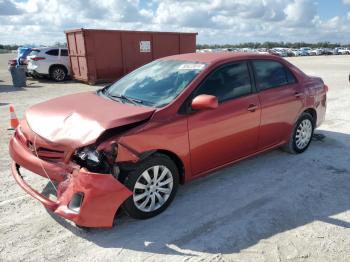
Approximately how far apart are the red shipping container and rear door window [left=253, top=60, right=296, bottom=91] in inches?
449

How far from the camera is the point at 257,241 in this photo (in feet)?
10.8

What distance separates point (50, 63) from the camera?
17.0 metres

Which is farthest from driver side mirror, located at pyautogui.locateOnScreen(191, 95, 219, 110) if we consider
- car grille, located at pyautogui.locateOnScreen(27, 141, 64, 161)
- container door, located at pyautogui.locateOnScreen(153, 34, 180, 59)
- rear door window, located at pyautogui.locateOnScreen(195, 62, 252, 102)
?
container door, located at pyautogui.locateOnScreen(153, 34, 180, 59)

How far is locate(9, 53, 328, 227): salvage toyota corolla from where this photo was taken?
3242 mm

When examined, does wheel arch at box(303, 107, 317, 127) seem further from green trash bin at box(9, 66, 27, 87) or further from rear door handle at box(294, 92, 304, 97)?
green trash bin at box(9, 66, 27, 87)

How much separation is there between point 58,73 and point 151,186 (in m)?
15.0

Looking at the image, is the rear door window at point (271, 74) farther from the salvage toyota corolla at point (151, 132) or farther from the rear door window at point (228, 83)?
the rear door window at point (228, 83)

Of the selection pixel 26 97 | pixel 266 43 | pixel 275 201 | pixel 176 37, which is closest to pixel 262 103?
pixel 275 201

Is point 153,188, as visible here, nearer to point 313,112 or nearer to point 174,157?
point 174,157

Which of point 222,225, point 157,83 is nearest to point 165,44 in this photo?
point 157,83

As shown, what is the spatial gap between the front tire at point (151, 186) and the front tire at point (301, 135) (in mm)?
2505

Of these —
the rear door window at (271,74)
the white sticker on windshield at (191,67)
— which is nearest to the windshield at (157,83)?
the white sticker on windshield at (191,67)

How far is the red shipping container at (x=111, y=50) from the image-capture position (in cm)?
1516

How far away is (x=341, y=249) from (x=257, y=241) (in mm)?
764
